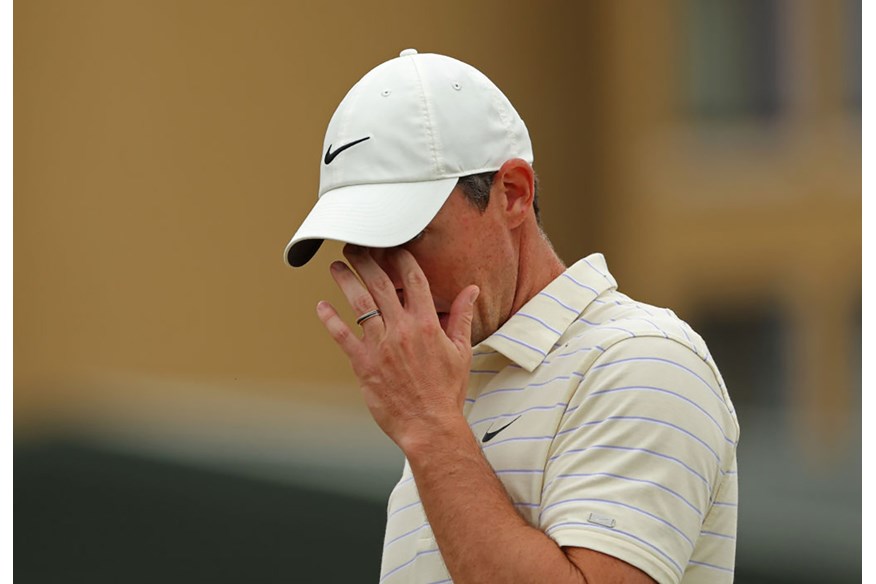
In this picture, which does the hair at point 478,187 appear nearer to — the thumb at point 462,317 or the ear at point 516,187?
the ear at point 516,187

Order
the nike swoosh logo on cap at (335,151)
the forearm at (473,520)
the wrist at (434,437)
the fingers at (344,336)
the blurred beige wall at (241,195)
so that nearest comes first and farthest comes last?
the forearm at (473,520)
the wrist at (434,437)
the fingers at (344,336)
the nike swoosh logo on cap at (335,151)
the blurred beige wall at (241,195)

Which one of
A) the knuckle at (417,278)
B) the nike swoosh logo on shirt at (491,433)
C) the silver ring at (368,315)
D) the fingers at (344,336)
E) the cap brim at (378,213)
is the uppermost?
the cap brim at (378,213)

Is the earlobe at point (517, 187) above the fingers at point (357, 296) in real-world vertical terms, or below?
above

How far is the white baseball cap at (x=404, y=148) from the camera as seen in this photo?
5.11ft

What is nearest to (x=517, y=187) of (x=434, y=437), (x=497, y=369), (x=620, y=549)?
(x=497, y=369)

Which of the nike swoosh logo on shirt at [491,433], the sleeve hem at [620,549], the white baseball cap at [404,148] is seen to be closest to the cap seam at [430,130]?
the white baseball cap at [404,148]

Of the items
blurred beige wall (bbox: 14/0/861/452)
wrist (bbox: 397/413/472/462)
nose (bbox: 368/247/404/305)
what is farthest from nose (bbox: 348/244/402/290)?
blurred beige wall (bbox: 14/0/861/452)

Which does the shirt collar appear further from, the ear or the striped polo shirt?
the ear

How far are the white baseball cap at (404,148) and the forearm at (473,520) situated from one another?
0.91 ft

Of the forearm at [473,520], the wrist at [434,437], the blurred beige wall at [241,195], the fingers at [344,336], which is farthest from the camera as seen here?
the blurred beige wall at [241,195]

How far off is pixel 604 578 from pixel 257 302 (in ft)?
15.6

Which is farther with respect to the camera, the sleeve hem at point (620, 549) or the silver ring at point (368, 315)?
the silver ring at point (368, 315)

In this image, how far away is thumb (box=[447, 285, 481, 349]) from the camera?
151 cm

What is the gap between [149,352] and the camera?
19.2ft
